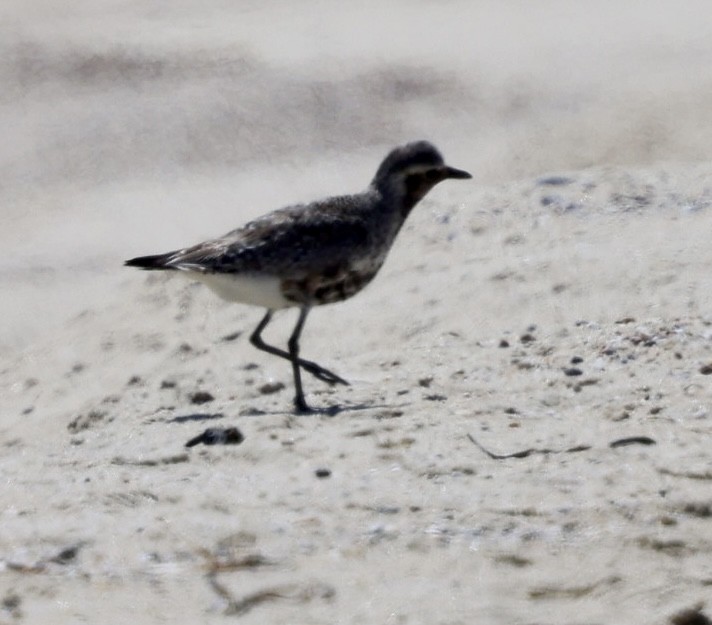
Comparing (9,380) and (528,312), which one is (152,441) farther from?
(9,380)

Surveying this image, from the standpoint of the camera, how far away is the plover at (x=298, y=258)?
7.54 metres

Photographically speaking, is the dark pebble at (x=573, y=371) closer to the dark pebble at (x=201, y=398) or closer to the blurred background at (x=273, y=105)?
the dark pebble at (x=201, y=398)

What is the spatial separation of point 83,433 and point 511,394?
2033 millimetres

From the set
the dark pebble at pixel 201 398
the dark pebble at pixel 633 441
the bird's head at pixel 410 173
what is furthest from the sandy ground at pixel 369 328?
the bird's head at pixel 410 173

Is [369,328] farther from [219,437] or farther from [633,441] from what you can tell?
[633,441]

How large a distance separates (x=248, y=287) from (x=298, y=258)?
0.27 metres

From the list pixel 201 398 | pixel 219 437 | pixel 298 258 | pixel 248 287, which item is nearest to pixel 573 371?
pixel 298 258

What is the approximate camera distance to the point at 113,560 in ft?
17.5

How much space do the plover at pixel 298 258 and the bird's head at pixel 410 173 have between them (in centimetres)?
18

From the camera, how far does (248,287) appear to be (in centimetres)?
757

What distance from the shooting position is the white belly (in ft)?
24.8

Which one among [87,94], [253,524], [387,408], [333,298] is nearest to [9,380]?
[333,298]

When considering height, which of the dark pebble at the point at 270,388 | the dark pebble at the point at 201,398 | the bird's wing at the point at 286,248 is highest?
the bird's wing at the point at 286,248

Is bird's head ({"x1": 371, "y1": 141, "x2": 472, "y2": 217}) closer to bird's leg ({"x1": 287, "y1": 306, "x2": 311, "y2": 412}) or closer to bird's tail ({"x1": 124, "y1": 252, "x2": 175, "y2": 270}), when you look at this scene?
bird's leg ({"x1": 287, "y1": 306, "x2": 311, "y2": 412})
